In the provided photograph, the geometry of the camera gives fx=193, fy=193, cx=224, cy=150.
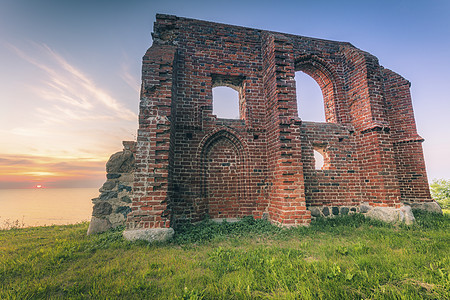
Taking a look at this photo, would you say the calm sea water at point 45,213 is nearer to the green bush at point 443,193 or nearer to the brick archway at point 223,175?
the brick archway at point 223,175

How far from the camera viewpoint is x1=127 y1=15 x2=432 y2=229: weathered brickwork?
16.8ft

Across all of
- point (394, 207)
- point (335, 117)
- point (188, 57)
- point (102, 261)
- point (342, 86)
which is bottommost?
point (102, 261)

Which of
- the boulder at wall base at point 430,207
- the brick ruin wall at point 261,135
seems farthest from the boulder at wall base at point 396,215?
the boulder at wall base at point 430,207

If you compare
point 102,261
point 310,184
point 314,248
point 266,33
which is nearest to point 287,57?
point 266,33

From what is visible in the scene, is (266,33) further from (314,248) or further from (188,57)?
(314,248)

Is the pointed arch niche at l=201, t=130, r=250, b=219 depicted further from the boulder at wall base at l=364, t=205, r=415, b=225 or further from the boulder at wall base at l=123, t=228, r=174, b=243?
the boulder at wall base at l=364, t=205, r=415, b=225

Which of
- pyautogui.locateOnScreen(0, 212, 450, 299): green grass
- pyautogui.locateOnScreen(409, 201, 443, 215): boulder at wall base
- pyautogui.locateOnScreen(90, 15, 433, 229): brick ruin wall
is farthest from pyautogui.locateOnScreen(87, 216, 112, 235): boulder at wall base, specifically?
pyautogui.locateOnScreen(409, 201, 443, 215): boulder at wall base

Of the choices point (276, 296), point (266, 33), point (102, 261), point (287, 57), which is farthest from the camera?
point (266, 33)

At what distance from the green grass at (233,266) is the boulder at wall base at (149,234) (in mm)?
181

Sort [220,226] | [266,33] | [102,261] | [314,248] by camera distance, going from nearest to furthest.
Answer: [102,261]
[314,248]
[220,226]
[266,33]

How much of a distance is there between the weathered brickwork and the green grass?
45.1 inches

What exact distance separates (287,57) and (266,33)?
1493 millimetres

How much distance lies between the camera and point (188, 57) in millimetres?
6328

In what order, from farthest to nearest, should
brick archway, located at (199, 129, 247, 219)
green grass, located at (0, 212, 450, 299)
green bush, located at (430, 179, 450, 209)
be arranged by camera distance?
green bush, located at (430, 179, 450, 209)
brick archway, located at (199, 129, 247, 219)
green grass, located at (0, 212, 450, 299)
